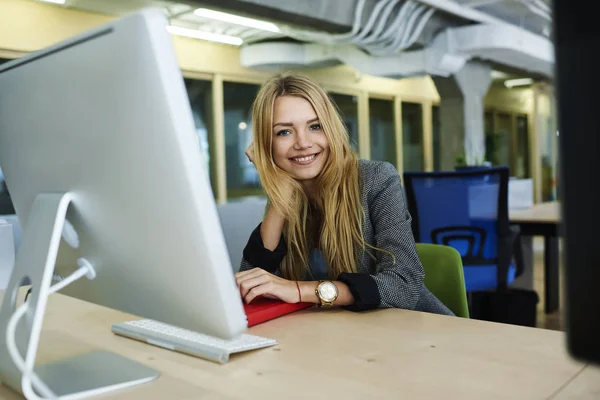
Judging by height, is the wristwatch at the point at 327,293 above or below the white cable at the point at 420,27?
below

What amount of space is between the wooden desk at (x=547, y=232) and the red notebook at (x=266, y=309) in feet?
7.91

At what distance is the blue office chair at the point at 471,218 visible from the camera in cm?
303

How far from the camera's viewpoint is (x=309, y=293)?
125 centimetres

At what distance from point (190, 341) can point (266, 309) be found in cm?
24

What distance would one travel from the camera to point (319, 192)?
5.26ft

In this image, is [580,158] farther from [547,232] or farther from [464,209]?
[547,232]

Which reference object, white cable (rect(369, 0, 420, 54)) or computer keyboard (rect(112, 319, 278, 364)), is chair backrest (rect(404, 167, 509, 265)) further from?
white cable (rect(369, 0, 420, 54))

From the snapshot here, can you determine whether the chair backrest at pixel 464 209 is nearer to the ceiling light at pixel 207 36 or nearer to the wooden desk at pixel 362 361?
the wooden desk at pixel 362 361

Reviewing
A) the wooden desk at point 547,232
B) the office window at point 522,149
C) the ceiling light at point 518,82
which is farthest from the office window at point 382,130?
the wooden desk at point 547,232

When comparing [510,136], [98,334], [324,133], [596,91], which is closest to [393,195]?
[324,133]

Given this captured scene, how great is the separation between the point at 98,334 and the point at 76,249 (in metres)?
0.35

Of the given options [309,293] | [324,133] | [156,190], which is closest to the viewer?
[156,190]

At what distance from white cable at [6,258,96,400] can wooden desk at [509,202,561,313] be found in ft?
9.55

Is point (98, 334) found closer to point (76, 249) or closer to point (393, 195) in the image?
point (76, 249)
